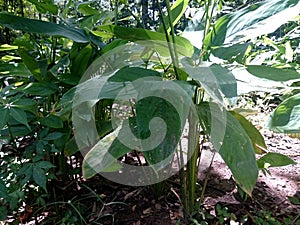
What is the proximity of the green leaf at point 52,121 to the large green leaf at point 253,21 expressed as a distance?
1.47 feet

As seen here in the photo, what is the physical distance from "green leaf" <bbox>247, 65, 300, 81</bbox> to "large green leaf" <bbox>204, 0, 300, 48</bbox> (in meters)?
0.08

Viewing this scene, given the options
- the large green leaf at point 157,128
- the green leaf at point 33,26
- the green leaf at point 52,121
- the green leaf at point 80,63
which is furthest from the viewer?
the green leaf at point 80,63

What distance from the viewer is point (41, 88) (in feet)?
2.90

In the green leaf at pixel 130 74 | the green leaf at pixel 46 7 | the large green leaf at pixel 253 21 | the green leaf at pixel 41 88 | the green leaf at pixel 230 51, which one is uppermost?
the green leaf at pixel 46 7

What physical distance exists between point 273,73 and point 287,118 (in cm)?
15

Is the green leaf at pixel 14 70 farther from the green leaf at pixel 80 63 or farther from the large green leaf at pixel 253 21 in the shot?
the large green leaf at pixel 253 21

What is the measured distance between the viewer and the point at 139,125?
59 centimetres

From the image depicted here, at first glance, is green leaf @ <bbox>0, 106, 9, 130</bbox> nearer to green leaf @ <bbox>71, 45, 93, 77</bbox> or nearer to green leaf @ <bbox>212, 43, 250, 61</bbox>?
green leaf @ <bbox>71, 45, 93, 77</bbox>

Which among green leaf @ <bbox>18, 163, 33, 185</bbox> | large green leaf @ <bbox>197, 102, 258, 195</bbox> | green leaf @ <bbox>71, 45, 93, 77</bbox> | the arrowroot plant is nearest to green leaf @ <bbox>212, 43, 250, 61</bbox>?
the arrowroot plant

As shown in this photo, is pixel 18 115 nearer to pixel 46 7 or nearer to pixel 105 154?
pixel 105 154

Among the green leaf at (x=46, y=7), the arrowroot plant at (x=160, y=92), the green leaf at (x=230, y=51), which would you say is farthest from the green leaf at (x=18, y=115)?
the green leaf at (x=230, y=51)

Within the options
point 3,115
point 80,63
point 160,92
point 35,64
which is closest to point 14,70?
point 35,64

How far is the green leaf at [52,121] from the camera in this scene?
2.77 ft

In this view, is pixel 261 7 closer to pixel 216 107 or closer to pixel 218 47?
pixel 218 47
